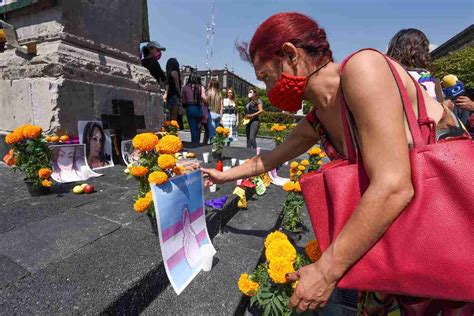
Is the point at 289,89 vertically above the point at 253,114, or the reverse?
the point at 253,114

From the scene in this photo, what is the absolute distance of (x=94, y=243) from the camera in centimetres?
170

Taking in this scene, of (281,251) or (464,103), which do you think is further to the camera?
(464,103)

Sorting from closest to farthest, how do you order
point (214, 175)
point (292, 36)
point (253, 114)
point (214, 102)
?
1. point (292, 36)
2. point (214, 175)
3. point (253, 114)
4. point (214, 102)

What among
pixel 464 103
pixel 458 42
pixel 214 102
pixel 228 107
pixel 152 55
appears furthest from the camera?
pixel 458 42

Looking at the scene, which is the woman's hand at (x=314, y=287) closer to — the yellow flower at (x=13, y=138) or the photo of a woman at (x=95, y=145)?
the yellow flower at (x=13, y=138)

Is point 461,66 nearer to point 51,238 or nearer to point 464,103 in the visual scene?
point 464,103

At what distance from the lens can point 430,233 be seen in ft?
2.71

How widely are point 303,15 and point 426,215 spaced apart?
832mm

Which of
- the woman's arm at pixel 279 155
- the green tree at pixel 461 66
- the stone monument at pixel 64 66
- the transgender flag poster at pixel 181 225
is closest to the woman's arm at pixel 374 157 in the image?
the woman's arm at pixel 279 155

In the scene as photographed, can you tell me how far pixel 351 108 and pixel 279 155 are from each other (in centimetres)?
87

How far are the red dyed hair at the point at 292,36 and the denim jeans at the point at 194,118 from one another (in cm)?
627

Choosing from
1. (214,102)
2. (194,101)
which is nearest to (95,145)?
(194,101)

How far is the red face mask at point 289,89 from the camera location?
1.09m

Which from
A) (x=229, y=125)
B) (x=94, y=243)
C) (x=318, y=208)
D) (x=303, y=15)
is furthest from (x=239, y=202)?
(x=229, y=125)
